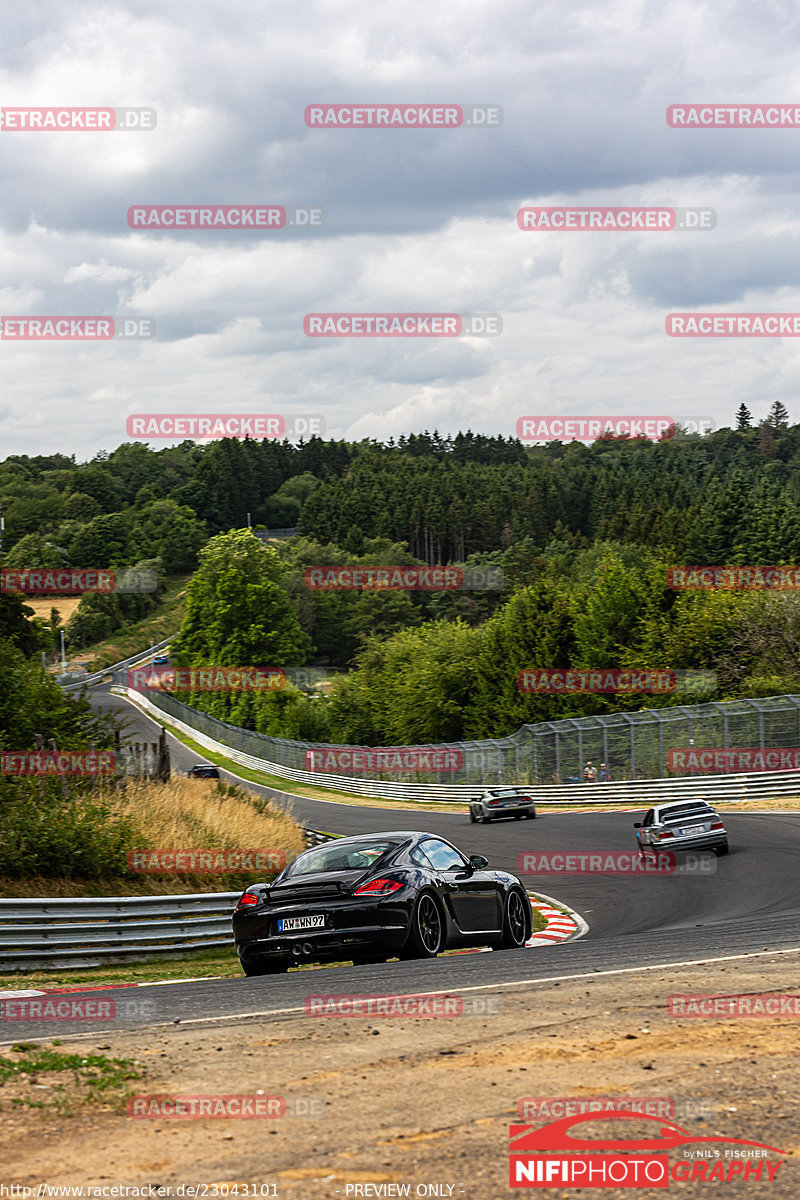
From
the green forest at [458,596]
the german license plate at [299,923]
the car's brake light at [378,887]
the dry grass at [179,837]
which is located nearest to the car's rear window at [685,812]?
the dry grass at [179,837]

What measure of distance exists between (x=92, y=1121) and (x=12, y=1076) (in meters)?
0.93

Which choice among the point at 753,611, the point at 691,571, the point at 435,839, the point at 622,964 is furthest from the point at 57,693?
the point at 691,571

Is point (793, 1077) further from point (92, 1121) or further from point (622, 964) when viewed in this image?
point (622, 964)

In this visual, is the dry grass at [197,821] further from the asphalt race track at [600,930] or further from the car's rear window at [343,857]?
the car's rear window at [343,857]

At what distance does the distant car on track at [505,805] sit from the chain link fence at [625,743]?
366 centimetres

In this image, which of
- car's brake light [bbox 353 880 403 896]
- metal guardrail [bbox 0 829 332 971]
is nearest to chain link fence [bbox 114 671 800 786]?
metal guardrail [bbox 0 829 332 971]

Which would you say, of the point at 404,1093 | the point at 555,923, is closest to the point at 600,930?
the point at 555,923

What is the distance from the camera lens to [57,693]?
25.9 m

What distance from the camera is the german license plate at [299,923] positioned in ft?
34.4

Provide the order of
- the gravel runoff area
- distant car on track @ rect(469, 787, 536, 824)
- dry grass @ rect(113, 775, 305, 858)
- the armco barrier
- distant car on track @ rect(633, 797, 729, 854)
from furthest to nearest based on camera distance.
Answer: distant car on track @ rect(469, 787, 536, 824) → the armco barrier → distant car on track @ rect(633, 797, 729, 854) → dry grass @ rect(113, 775, 305, 858) → the gravel runoff area

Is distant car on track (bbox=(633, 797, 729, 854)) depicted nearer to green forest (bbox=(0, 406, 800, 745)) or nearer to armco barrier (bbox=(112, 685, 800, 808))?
armco barrier (bbox=(112, 685, 800, 808))

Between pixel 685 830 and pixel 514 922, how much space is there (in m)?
12.7

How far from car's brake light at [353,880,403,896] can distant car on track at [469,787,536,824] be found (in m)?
29.2

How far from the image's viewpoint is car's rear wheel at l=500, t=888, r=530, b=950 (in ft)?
40.8
